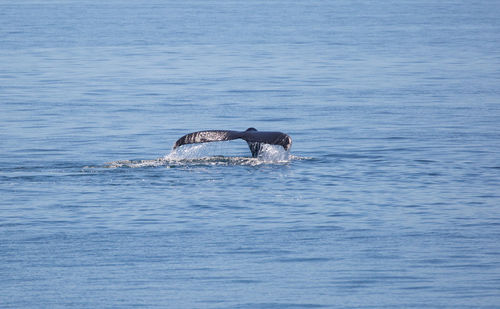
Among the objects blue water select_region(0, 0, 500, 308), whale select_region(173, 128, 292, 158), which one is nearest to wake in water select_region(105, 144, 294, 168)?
blue water select_region(0, 0, 500, 308)

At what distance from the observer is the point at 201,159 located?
59.5 ft

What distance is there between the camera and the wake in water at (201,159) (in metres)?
17.9

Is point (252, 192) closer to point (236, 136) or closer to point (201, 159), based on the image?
point (236, 136)

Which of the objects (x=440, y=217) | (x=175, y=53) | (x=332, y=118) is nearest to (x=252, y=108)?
(x=332, y=118)

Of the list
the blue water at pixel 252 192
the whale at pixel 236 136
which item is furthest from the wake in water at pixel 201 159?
the whale at pixel 236 136

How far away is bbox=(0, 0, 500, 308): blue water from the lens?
11484mm

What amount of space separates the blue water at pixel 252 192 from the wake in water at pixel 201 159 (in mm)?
50

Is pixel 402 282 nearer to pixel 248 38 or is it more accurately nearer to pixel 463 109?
pixel 463 109

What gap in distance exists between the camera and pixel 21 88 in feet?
109

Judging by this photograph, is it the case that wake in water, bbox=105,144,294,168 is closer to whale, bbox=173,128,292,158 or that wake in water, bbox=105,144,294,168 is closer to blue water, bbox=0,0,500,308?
blue water, bbox=0,0,500,308

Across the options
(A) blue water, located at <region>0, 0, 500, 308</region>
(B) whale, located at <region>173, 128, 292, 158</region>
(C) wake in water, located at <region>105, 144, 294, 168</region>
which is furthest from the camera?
(C) wake in water, located at <region>105, 144, 294, 168</region>

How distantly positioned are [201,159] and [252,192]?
7.94 ft

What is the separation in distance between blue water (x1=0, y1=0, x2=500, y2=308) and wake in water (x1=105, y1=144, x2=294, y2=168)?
5 cm

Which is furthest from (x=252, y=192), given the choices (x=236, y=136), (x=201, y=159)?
(x=201, y=159)
